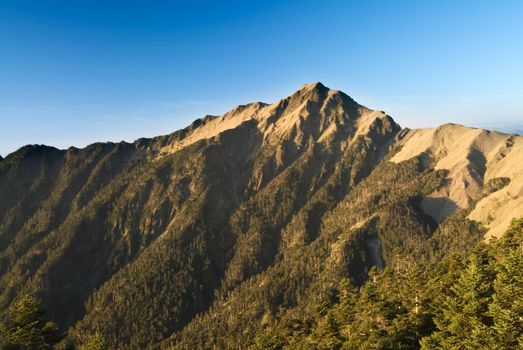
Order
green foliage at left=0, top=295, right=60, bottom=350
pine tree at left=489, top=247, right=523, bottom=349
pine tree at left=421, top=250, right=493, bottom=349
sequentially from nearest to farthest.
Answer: pine tree at left=489, top=247, right=523, bottom=349 → pine tree at left=421, top=250, right=493, bottom=349 → green foliage at left=0, top=295, right=60, bottom=350

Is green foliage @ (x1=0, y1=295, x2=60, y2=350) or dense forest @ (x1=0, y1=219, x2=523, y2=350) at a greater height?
green foliage @ (x1=0, y1=295, x2=60, y2=350)

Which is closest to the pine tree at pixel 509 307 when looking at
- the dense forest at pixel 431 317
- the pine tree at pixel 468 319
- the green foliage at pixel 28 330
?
the dense forest at pixel 431 317

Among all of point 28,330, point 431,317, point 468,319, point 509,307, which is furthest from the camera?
point 431,317

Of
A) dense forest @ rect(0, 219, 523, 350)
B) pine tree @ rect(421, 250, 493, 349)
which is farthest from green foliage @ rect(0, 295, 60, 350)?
pine tree @ rect(421, 250, 493, 349)

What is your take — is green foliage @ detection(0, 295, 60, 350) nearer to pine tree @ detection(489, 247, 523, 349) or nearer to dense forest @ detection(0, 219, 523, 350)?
dense forest @ detection(0, 219, 523, 350)

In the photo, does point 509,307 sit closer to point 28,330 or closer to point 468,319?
point 468,319

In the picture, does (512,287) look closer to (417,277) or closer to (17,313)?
(417,277)

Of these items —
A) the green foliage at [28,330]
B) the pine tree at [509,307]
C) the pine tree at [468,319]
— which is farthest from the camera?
the green foliage at [28,330]

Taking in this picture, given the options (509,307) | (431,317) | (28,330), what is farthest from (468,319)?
(28,330)

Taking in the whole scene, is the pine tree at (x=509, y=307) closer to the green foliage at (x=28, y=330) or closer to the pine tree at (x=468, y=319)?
the pine tree at (x=468, y=319)

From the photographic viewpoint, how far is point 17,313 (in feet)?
166

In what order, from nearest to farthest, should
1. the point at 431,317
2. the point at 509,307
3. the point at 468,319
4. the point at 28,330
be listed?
1. the point at 28,330
2. the point at 509,307
3. the point at 468,319
4. the point at 431,317

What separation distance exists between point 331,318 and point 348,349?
1341 centimetres

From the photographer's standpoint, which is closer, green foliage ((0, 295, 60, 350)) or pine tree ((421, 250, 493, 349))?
pine tree ((421, 250, 493, 349))
